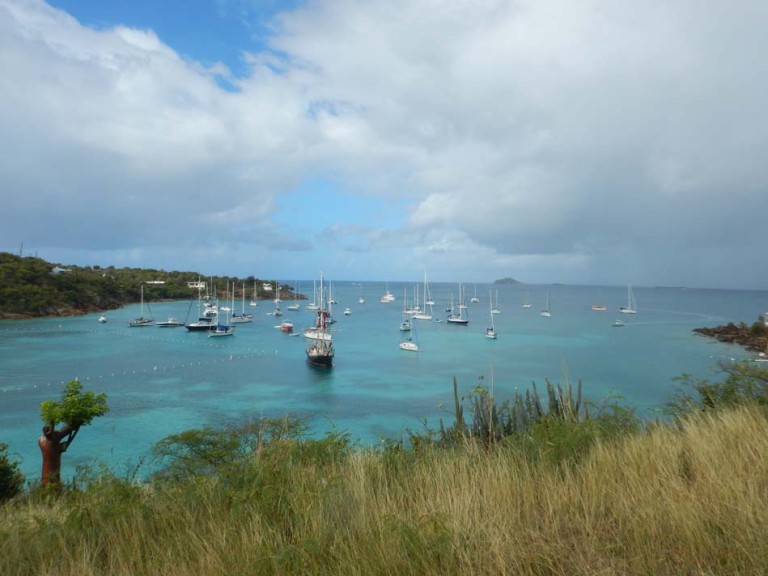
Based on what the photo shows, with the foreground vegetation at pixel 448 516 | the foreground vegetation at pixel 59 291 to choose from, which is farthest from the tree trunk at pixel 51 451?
the foreground vegetation at pixel 59 291

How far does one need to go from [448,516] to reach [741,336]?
66.3 meters

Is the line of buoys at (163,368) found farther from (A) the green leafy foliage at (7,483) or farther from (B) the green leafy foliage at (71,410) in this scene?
(A) the green leafy foliage at (7,483)

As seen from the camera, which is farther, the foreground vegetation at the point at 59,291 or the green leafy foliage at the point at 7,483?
the foreground vegetation at the point at 59,291

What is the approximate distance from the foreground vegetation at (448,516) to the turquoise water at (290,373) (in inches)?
212

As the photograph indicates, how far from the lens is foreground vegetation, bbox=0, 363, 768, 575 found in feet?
8.11

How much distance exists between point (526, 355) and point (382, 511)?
44.7m

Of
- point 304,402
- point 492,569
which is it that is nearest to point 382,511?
point 492,569

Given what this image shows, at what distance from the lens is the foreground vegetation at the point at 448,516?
8.11 feet

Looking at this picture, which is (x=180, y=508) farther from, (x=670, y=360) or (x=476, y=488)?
(x=670, y=360)

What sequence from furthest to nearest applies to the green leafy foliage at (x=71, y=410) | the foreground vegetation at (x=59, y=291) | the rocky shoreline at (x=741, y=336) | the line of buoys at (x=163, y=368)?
1. the foreground vegetation at (x=59, y=291)
2. the rocky shoreline at (x=741, y=336)
3. the line of buoys at (x=163, y=368)
4. the green leafy foliage at (x=71, y=410)

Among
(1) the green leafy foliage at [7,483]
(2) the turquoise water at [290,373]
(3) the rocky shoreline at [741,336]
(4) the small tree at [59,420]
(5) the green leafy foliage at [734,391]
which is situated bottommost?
(2) the turquoise water at [290,373]

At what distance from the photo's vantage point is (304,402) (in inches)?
1118

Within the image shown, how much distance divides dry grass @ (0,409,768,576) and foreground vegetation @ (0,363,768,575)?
0.01m

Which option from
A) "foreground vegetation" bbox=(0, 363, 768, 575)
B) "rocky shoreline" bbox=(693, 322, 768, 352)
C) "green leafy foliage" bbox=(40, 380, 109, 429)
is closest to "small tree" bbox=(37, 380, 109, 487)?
"green leafy foliage" bbox=(40, 380, 109, 429)
